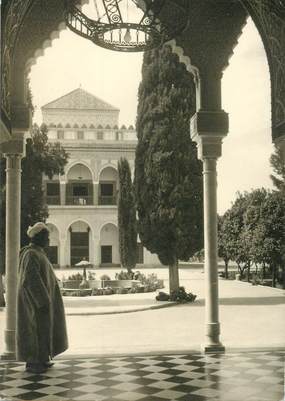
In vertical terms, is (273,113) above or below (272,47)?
below

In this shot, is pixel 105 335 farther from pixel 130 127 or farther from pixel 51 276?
pixel 130 127

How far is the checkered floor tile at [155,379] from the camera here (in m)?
5.46

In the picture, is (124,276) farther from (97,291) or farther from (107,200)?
(107,200)

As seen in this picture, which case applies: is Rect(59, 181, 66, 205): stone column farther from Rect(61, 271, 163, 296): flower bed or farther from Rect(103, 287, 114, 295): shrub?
Rect(103, 287, 114, 295): shrub

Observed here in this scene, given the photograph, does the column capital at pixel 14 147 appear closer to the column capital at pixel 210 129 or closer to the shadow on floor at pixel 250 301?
the column capital at pixel 210 129

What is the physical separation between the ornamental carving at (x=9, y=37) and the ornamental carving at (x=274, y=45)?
8.37ft

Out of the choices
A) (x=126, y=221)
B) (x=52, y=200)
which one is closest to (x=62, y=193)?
(x=52, y=200)

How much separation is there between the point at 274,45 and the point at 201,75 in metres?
1.42

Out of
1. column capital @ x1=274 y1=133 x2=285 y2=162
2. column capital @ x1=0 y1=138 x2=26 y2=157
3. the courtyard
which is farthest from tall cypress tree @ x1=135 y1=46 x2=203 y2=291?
→ column capital @ x1=274 y1=133 x2=285 y2=162

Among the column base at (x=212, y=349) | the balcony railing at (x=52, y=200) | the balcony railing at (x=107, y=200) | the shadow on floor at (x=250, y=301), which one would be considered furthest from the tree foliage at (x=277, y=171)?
the column base at (x=212, y=349)

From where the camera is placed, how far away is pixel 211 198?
759 centimetres

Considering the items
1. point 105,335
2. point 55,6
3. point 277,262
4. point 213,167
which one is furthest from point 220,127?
point 277,262

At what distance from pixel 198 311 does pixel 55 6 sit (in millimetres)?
9142

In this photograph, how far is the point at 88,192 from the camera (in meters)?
35.3
